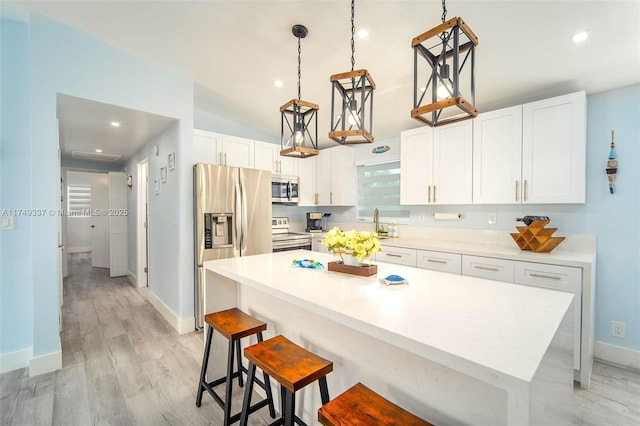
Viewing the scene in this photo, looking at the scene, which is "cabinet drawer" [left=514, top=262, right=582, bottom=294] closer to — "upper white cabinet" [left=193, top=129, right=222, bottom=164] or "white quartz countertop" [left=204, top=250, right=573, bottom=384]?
"white quartz countertop" [left=204, top=250, right=573, bottom=384]

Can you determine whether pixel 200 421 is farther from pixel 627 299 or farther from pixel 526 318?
Result: pixel 627 299

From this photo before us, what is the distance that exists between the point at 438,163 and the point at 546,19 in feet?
5.11

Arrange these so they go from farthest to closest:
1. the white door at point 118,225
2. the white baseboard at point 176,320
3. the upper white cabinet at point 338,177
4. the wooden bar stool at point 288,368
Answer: the white door at point 118,225, the upper white cabinet at point 338,177, the white baseboard at point 176,320, the wooden bar stool at point 288,368

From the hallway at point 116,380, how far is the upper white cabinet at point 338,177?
2602 mm

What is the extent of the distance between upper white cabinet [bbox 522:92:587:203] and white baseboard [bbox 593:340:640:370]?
129 centimetres

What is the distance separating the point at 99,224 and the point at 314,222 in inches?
200

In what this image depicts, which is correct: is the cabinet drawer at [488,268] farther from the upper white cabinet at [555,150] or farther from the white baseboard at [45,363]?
the white baseboard at [45,363]

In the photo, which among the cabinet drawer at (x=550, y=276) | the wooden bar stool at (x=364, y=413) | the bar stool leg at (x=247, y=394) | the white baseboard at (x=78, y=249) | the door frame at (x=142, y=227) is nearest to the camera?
the wooden bar stool at (x=364, y=413)

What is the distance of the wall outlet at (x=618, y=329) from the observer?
8.10 ft

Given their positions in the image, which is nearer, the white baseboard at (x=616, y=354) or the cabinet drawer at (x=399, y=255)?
the white baseboard at (x=616, y=354)

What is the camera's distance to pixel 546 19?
1891 mm

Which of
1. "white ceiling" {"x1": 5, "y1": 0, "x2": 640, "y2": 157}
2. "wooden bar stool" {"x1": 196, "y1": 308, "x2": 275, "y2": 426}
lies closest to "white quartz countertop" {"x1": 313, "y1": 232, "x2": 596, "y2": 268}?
"white ceiling" {"x1": 5, "y1": 0, "x2": 640, "y2": 157}

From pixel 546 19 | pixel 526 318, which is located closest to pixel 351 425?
pixel 526 318

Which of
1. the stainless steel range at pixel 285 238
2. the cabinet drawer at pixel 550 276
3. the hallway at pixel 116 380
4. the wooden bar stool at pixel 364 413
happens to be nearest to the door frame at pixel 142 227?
the hallway at pixel 116 380
